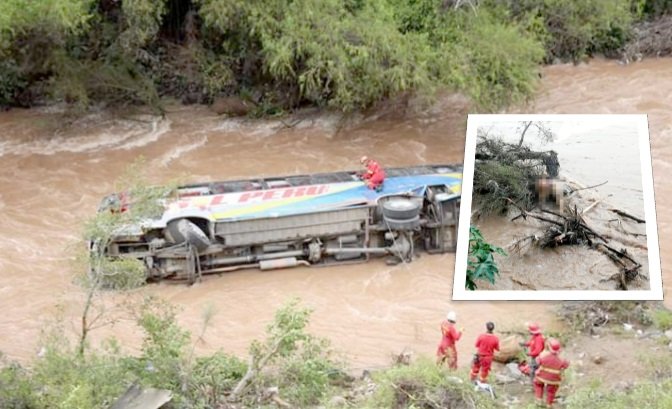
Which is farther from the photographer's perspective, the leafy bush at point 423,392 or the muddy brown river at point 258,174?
the muddy brown river at point 258,174

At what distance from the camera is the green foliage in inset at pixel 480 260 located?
654 centimetres

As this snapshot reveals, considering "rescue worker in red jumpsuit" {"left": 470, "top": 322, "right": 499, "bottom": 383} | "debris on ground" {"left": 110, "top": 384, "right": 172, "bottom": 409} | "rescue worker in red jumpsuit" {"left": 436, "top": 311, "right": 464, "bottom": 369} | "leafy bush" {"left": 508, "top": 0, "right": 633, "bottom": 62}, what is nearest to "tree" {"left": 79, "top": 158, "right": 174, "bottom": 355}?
"debris on ground" {"left": 110, "top": 384, "right": 172, "bottom": 409}

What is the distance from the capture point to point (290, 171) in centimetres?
1725

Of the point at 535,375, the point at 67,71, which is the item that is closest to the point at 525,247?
the point at 535,375

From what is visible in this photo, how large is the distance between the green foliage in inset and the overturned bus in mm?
6908

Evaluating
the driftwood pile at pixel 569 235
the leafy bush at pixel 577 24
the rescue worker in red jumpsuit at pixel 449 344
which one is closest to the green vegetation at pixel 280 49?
the leafy bush at pixel 577 24

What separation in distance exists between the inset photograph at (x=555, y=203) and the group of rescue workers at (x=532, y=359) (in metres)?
2.37

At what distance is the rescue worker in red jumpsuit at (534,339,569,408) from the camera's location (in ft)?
29.6

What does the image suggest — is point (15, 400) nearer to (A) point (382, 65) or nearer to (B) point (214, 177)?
(B) point (214, 177)

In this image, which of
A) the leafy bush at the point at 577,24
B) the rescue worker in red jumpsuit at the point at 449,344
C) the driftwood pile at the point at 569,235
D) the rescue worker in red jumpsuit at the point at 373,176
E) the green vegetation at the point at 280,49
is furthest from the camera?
the leafy bush at the point at 577,24

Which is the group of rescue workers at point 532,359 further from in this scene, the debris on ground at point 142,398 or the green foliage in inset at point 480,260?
the debris on ground at point 142,398

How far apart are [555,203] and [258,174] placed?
1070cm

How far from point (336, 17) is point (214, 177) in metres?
3.91

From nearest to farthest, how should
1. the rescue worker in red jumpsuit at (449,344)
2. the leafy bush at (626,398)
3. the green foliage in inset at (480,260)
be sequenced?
the green foliage in inset at (480,260) < the leafy bush at (626,398) < the rescue worker in red jumpsuit at (449,344)
